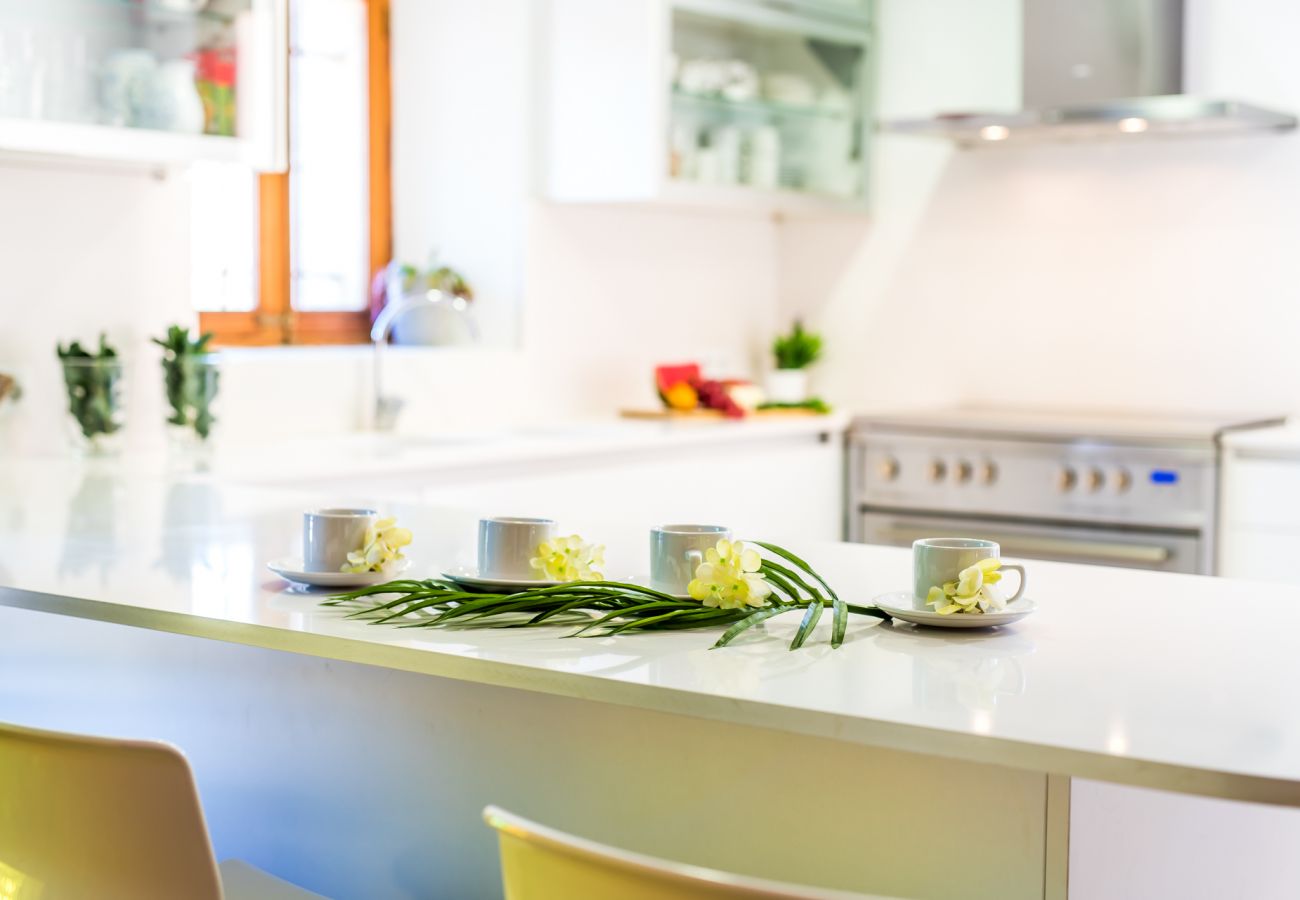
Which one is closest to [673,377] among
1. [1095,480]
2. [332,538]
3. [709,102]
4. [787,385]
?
[787,385]

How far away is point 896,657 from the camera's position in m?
1.32

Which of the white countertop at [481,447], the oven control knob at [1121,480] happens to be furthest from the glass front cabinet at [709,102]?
the oven control knob at [1121,480]

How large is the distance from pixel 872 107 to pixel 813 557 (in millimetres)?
3135

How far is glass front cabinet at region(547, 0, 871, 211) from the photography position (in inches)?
157

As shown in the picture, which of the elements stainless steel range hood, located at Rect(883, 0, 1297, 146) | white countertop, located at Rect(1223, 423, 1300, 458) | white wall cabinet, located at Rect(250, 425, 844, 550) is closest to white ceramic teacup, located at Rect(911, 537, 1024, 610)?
white wall cabinet, located at Rect(250, 425, 844, 550)

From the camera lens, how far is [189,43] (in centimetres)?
299

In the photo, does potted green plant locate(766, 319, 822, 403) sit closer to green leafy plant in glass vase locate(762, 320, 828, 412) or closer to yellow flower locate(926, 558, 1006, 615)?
green leafy plant in glass vase locate(762, 320, 828, 412)

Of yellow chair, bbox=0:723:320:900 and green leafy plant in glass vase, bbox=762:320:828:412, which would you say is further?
green leafy plant in glass vase, bbox=762:320:828:412

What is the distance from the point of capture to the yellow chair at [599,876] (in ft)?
2.77

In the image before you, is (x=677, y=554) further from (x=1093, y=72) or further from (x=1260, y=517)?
(x=1093, y=72)

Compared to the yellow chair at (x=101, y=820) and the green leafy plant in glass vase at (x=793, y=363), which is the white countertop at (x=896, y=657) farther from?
the green leafy plant in glass vase at (x=793, y=363)

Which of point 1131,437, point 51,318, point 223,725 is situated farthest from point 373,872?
point 1131,437

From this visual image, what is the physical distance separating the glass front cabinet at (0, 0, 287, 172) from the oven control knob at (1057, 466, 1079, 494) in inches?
79.1

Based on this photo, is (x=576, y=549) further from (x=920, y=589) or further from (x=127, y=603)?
(x=127, y=603)
